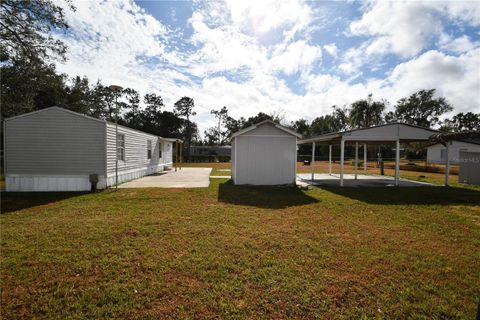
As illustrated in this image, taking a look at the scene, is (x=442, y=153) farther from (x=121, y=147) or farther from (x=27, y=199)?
(x=27, y=199)

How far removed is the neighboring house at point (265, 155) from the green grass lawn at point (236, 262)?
4948 mm

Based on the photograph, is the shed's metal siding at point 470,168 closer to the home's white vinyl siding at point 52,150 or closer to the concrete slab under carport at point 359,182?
the concrete slab under carport at point 359,182

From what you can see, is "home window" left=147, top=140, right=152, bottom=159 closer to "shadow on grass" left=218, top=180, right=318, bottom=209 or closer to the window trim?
the window trim

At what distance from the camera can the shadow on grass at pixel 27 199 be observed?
23.5ft

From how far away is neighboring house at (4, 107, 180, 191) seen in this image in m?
9.55

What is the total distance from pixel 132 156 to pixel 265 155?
25.1 ft

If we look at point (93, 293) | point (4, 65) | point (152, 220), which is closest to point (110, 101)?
point (4, 65)

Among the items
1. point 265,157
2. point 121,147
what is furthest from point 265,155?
point 121,147

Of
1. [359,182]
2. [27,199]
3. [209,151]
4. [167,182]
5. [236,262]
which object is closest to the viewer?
[236,262]

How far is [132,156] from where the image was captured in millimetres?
13430

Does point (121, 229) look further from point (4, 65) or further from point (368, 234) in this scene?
point (4, 65)

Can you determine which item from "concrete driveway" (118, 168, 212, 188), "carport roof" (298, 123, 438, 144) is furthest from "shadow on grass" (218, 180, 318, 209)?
"carport roof" (298, 123, 438, 144)

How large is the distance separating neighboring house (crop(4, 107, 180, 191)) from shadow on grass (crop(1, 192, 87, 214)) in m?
0.69

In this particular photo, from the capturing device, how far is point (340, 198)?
9023 millimetres
